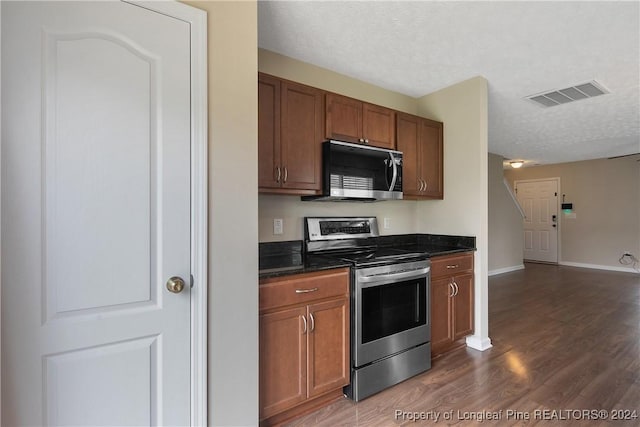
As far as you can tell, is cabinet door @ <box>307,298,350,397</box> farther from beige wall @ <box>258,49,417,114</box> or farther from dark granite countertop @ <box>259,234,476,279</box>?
beige wall @ <box>258,49,417,114</box>

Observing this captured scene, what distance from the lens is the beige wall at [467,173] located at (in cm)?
291

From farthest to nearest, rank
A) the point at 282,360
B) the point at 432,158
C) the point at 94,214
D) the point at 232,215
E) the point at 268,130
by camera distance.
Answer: the point at 432,158 → the point at 268,130 → the point at 282,360 → the point at 232,215 → the point at 94,214

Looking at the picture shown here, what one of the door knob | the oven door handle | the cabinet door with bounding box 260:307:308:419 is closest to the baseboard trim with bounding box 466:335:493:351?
the oven door handle

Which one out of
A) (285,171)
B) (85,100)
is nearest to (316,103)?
(285,171)

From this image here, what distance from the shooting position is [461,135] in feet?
10.1

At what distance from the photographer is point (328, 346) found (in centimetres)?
200

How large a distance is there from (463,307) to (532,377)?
26.7 inches

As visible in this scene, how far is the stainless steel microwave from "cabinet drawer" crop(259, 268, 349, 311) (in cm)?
65

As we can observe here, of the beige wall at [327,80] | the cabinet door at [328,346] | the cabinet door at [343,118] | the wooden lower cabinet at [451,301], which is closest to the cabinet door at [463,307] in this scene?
the wooden lower cabinet at [451,301]

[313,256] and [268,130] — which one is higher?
[268,130]

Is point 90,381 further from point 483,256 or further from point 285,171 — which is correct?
point 483,256

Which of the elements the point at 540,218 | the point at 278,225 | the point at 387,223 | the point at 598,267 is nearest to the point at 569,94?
the point at 387,223

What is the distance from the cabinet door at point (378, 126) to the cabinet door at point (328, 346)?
138cm

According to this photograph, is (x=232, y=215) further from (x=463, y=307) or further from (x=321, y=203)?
(x=463, y=307)
